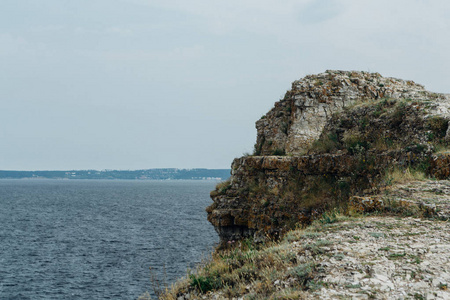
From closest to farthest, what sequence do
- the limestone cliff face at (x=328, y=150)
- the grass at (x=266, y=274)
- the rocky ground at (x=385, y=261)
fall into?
the rocky ground at (x=385, y=261)
the grass at (x=266, y=274)
the limestone cliff face at (x=328, y=150)

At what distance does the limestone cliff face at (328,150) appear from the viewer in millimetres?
13562

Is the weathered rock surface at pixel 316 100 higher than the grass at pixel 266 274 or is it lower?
higher

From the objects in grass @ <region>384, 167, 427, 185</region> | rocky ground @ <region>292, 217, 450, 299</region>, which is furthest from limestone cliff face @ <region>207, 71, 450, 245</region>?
rocky ground @ <region>292, 217, 450, 299</region>

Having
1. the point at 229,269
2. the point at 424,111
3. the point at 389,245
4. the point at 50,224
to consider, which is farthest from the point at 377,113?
the point at 50,224

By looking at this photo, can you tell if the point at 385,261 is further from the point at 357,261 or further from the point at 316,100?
the point at 316,100

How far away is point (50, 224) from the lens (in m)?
58.3

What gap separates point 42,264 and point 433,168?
105 ft

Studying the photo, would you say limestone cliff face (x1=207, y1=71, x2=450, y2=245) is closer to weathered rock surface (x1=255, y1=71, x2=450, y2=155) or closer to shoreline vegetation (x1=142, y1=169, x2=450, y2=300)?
weathered rock surface (x1=255, y1=71, x2=450, y2=155)

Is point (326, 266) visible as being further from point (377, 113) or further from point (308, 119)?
point (308, 119)

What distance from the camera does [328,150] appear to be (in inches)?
639

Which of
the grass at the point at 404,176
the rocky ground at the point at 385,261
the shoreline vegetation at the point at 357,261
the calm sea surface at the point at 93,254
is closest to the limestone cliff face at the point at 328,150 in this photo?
the grass at the point at 404,176

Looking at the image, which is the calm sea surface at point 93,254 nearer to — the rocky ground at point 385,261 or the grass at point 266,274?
the grass at point 266,274

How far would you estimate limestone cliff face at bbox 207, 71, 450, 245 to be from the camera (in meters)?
13.6

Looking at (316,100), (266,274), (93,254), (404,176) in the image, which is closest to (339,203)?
(404,176)
